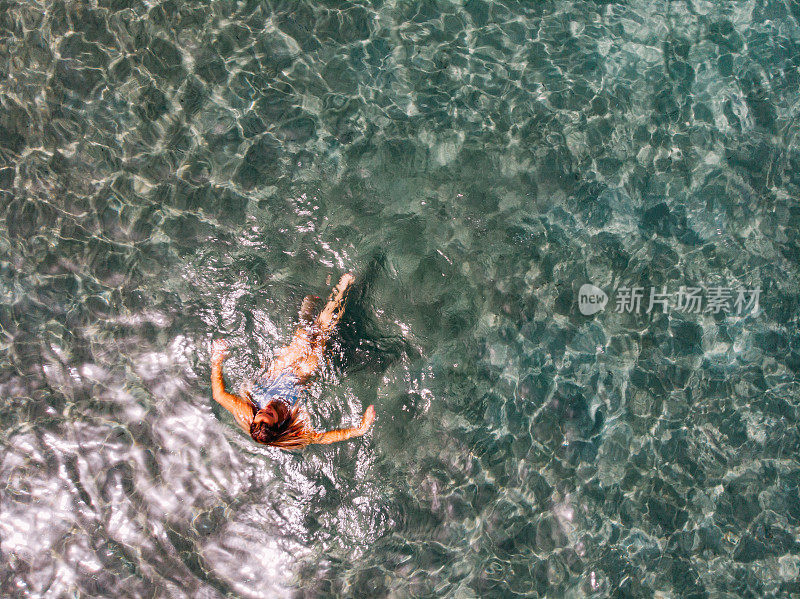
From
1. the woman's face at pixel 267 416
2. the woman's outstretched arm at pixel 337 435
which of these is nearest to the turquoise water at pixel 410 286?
the woman's outstretched arm at pixel 337 435

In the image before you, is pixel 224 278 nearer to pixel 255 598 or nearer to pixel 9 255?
pixel 9 255

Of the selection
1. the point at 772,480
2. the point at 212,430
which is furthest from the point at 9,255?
the point at 772,480

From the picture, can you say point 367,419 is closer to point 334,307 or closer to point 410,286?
point 334,307

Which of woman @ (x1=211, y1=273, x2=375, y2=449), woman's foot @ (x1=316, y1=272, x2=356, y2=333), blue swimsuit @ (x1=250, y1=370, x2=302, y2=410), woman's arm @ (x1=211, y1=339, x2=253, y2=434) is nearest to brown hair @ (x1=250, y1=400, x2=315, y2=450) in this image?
woman @ (x1=211, y1=273, x2=375, y2=449)

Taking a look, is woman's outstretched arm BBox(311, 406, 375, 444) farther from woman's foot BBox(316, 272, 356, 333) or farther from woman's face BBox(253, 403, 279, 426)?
woman's foot BBox(316, 272, 356, 333)

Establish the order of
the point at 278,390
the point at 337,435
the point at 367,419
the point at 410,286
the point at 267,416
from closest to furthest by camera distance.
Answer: the point at 267,416 → the point at 337,435 → the point at 278,390 → the point at 367,419 → the point at 410,286

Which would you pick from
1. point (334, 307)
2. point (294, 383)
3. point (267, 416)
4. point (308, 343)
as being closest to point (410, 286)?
point (334, 307)

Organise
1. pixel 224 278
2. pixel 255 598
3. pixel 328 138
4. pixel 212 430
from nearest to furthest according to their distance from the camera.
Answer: pixel 255 598
pixel 212 430
pixel 224 278
pixel 328 138
